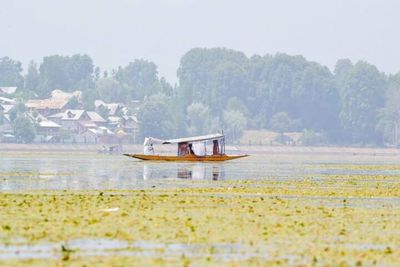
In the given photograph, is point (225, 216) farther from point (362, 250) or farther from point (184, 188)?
point (184, 188)

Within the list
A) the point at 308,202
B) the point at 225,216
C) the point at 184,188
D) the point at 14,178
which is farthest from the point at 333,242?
the point at 14,178

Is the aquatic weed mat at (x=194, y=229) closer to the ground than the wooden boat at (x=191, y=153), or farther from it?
closer to the ground

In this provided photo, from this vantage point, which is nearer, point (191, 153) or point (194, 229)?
point (194, 229)

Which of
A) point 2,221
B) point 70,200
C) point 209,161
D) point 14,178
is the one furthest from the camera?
point 209,161

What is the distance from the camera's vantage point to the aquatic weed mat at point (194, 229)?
2923cm

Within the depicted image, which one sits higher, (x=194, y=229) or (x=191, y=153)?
(x=191, y=153)

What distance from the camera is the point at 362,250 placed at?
102 feet

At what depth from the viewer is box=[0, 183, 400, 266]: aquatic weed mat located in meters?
29.2

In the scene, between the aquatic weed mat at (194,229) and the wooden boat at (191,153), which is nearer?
the aquatic weed mat at (194,229)

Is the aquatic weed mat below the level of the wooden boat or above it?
below

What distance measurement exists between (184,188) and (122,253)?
2741 centimetres

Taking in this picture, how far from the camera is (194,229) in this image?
34.8m

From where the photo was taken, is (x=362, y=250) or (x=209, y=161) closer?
(x=362, y=250)

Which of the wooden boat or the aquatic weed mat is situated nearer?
the aquatic weed mat
